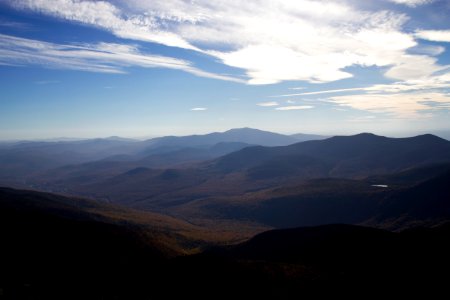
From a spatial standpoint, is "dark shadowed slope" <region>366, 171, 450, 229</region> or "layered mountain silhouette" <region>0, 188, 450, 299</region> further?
"dark shadowed slope" <region>366, 171, 450, 229</region>

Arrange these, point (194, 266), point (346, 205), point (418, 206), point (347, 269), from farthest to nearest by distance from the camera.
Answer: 1. point (346, 205)
2. point (418, 206)
3. point (347, 269)
4. point (194, 266)

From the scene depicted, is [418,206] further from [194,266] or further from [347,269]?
[194,266]

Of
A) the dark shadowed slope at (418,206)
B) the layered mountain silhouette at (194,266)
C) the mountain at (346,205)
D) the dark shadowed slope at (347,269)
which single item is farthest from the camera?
the mountain at (346,205)

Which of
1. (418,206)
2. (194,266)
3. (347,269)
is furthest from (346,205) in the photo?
(194,266)

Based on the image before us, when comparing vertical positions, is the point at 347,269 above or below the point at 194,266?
below

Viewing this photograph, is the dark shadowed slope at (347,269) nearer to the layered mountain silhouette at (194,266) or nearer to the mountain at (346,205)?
the layered mountain silhouette at (194,266)

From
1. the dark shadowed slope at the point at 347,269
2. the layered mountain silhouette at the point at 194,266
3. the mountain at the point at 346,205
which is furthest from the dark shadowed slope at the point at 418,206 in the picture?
the dark shadowed slope at the point at 347,269

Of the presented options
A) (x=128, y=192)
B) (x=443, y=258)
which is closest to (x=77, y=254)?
(x=443, y=258)

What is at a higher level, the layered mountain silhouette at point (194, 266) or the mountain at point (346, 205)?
the layered mountain silhouette at point (194, 266)

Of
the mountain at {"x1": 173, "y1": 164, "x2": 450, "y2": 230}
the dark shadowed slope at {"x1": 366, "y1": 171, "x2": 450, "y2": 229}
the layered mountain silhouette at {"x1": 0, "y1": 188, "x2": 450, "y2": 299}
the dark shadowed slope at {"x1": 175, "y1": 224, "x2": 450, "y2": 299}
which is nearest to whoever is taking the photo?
the layered mountain silhouette at {"x1": 0, "y1": 188, "x2": 450, "y2": 299}

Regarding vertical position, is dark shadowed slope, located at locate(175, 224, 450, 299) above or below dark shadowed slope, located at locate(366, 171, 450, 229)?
above

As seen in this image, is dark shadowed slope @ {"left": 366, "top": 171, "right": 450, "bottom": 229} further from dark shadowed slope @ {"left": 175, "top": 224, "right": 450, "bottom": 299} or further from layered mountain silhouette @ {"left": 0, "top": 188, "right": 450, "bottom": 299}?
dark shadowed slope @ {"left": 175, "top": 224, "right": 450, "bottom": 299}

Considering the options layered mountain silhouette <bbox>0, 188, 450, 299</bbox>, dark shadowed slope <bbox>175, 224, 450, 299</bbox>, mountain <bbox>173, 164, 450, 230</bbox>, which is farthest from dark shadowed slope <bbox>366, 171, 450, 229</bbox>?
dark shadowed slope <bbox>175, 224, 450, 299</bbox>
